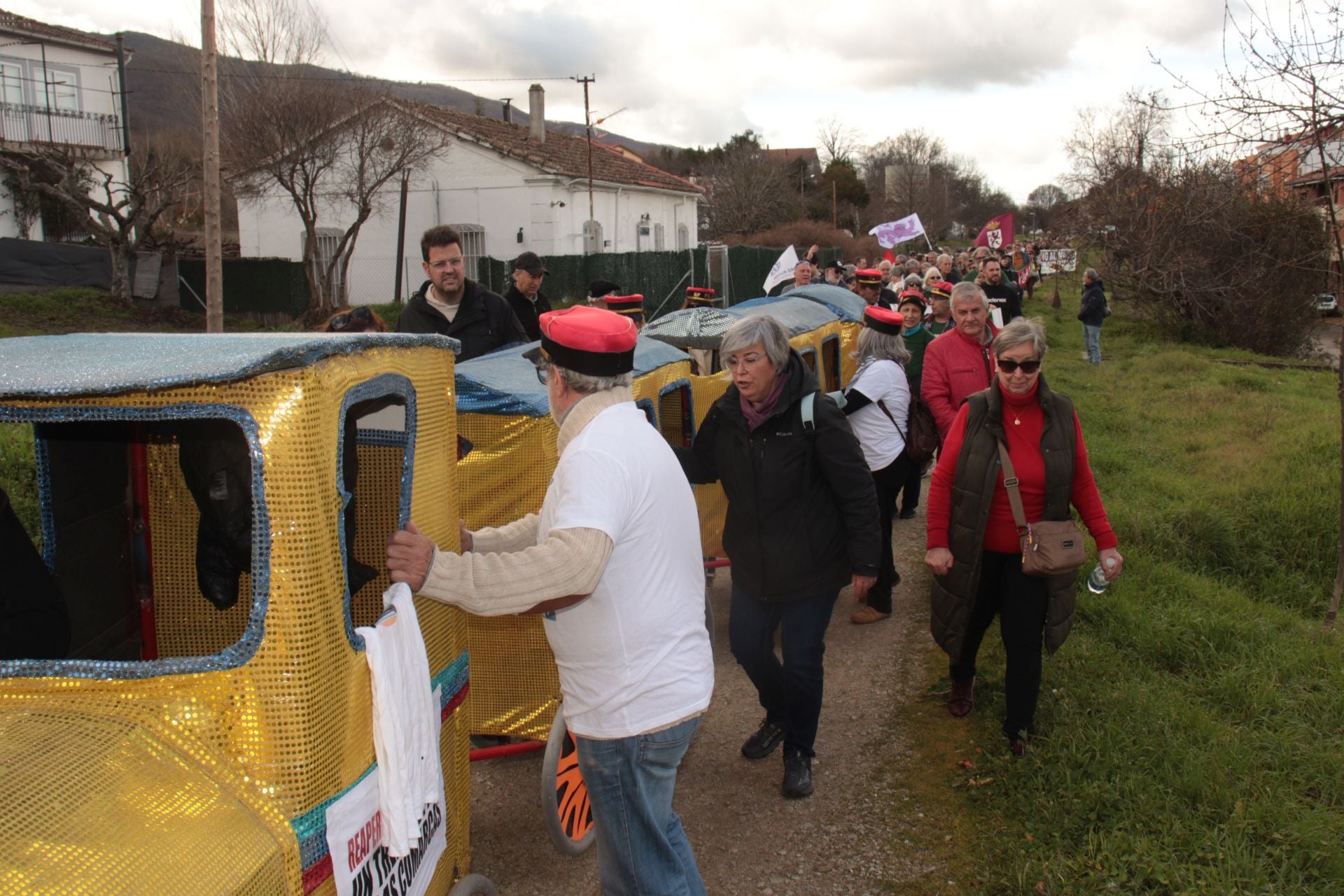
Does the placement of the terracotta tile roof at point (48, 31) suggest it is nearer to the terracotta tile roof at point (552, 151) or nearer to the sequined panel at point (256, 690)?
the terracotta tile roof at point (552, 151)

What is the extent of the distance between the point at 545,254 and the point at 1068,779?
27.8 m

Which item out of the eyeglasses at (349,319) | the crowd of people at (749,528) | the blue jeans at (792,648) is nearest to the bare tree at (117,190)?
the crowd of people at (749,528)

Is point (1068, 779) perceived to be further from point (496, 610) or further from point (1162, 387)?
point (1162, 387)

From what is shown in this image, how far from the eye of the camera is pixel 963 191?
289 feet

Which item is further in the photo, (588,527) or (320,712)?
(588,527)

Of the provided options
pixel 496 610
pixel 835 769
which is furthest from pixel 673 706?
pixel 835 769

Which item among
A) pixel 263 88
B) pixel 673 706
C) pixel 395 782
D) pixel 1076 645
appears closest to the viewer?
pixel 395 782

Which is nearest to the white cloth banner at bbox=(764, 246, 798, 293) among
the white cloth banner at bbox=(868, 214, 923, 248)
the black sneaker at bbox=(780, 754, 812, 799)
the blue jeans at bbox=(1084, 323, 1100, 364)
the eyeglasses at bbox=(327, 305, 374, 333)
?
the white cloth banner at bbox=(868, 214, 923, 248)

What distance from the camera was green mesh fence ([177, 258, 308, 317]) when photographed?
95.0 ft

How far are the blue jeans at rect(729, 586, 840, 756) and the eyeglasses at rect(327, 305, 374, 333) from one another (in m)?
2.07

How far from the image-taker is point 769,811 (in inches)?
164

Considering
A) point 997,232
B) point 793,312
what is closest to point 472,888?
point 793,312

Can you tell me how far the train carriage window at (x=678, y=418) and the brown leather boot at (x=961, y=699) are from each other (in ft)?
6.62

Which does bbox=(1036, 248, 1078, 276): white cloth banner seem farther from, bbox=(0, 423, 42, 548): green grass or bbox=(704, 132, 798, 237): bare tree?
bbox=(0, 423, 42, 548): green grass
